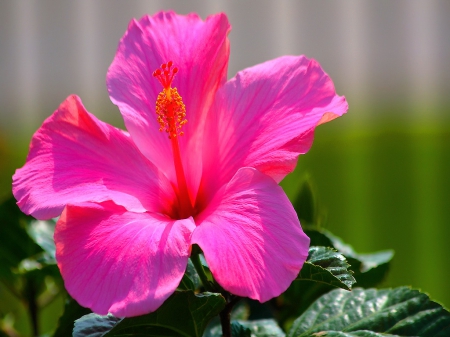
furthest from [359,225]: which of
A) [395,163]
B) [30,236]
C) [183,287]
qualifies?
[183,287]

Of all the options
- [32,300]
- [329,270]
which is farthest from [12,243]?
[329,270]

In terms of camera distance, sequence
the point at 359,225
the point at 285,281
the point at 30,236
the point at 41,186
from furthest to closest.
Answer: the point at 359,225 < the point at 30,236 < the point at 41,186 < the point at 285,281

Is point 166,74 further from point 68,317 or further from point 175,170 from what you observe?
point 68,317

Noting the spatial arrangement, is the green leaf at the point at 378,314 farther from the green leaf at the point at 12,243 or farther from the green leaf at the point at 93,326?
the green leaf at the point at 12,243

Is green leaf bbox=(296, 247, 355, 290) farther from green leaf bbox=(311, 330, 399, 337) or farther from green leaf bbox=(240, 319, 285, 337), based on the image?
green leaf bbox=(240, 319, 285, 337)

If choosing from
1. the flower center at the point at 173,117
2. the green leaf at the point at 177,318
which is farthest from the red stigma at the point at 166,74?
the green leaf at the point at 177,318

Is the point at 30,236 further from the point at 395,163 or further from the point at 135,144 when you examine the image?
the point at 395,163

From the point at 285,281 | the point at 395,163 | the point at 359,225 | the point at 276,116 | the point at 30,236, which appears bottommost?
the point at 359,225
